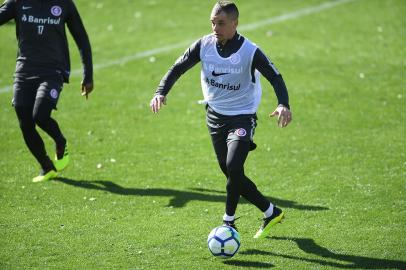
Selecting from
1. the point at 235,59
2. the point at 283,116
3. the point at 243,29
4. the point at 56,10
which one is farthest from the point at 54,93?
the point at 243,29

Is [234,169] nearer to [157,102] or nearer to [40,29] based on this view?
[157,102]

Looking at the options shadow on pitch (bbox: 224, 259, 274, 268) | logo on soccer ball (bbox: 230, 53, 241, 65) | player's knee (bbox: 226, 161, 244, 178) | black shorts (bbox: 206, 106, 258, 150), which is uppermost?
logo on soccer ball (bbox: 230, 53, 241, 65)

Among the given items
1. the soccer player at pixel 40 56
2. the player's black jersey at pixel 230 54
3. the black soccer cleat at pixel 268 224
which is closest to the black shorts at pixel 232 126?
the player's black jersey at pixel 230 54

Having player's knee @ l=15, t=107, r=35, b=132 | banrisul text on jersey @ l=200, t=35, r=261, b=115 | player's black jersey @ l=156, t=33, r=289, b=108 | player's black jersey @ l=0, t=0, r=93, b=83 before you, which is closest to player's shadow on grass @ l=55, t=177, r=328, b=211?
player's knee @ l=15, t=107, r=35, b=132

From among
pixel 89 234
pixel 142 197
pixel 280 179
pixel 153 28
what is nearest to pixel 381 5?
pixel 153 28

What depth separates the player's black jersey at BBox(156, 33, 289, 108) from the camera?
7223 mm

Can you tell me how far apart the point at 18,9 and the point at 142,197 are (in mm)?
3034

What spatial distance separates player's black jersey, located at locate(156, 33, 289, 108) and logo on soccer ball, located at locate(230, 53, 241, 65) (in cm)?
5

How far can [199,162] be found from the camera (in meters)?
10.4

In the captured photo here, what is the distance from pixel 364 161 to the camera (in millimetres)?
10242

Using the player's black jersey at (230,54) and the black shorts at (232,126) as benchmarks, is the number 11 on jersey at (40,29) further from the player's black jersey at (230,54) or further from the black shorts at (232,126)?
the black shorts at (232,126)

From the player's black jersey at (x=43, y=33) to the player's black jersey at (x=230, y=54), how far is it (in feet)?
6.45

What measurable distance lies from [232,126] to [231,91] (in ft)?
1.28

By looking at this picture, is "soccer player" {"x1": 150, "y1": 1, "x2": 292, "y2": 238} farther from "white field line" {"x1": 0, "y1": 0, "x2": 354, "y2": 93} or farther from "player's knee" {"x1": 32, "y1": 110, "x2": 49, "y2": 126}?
"white field line" {"x1": 0, "y1": 0, "x2": 354, "y2": 93}
